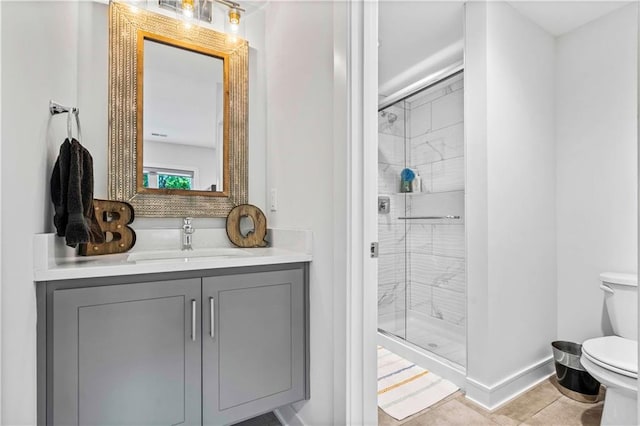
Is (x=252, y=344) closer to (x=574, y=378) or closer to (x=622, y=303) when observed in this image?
(x=574, y=378)

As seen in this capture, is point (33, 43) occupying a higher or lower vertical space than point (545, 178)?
higher

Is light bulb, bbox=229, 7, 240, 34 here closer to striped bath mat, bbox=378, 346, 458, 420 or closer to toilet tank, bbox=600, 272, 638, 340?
striped bath mat, bbox=378, 346, 458, 420

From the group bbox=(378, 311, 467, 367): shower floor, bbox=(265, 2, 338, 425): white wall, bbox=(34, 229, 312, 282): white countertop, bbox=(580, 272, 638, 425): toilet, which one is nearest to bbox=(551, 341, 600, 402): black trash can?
bbox=(580, 272, 638, 425): toilet

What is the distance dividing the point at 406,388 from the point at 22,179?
209 centimetres

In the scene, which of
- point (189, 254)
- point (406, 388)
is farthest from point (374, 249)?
point (406, 388)

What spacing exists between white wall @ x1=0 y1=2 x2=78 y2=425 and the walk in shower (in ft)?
7.35

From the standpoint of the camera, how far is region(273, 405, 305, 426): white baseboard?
4.92 feet

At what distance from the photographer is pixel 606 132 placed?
2.01m

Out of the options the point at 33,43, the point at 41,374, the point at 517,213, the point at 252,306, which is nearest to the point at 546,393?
the point at 517,213

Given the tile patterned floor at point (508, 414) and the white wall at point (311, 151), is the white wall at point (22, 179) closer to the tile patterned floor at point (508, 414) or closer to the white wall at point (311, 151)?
the white wall at point (311, 151)

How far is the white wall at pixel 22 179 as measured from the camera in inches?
32.9

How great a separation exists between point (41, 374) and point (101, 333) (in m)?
0.17

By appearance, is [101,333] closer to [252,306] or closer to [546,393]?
[252,306]

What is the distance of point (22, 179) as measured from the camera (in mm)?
913
